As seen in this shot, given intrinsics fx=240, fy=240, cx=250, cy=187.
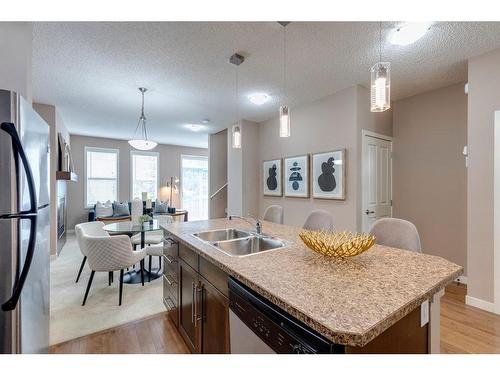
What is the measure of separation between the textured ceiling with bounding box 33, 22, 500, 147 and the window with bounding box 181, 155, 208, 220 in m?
4.51

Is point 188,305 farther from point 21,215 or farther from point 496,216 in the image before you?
point 496,216

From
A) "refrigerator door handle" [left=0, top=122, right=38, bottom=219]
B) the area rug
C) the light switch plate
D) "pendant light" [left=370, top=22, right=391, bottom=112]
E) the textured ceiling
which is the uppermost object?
the textured ceiling

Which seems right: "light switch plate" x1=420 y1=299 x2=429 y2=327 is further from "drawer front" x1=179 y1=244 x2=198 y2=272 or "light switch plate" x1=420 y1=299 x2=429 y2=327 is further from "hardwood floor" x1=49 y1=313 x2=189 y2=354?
"hardwood floor" x1=49 y1=313 x2=189 y2=354

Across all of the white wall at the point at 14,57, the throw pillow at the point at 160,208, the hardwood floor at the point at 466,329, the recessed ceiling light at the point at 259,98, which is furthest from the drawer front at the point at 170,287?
the throw pillow at the point at 160,208

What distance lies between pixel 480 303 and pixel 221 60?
3.73 meters

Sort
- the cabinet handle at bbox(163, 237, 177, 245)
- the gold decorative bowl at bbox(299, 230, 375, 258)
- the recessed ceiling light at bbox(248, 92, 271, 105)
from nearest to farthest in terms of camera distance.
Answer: the gold decorative bowl at bbox(299, 230, 375, 258), the cabinet handle at bbox(163, 237, 177, 245), the recessed ceiling light at bbox(248, 92, 271, 105)

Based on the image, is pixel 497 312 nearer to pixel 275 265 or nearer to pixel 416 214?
pixel 416 214

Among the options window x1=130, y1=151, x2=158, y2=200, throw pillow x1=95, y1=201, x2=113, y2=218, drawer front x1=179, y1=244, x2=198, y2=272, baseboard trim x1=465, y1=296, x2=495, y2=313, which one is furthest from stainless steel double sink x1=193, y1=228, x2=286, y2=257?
window x1=130, y1=151, x2=158, y2=200

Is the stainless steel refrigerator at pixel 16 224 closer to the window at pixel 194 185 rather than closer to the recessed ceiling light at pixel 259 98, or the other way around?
the recessed ceiling light at pixel 259 98

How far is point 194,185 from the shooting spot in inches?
348

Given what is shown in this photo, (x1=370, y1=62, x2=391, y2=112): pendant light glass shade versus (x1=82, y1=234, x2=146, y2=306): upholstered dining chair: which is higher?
(x1=370, y1=62, x2=391, y2=112): pendant light glass shade

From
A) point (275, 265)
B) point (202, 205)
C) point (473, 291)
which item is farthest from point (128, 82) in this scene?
point (202, 205)

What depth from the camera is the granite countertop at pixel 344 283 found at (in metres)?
0.77

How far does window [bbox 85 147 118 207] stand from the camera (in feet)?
22.6
